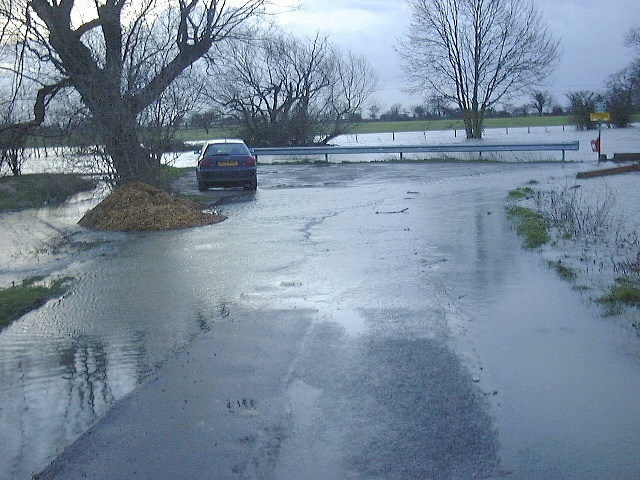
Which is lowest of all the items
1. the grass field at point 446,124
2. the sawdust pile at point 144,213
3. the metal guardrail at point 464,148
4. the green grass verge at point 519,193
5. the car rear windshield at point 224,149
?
the green grass verge at point 519,193

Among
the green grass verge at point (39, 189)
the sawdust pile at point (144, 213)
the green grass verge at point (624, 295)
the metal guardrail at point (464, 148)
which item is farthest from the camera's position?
the metal guardrail at point (464, 148)

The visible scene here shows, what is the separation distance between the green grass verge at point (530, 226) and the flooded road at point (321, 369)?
0.41 metres

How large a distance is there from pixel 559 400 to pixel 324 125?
4720 cm

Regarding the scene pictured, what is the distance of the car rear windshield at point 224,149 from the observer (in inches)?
910

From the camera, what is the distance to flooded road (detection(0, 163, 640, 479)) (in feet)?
15.7

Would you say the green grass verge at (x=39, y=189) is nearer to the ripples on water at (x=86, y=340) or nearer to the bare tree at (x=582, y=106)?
the ripples on water at (x=86, y=340)

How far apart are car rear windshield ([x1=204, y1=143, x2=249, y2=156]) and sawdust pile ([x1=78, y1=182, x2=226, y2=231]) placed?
5.62 meters

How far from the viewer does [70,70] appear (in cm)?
2047

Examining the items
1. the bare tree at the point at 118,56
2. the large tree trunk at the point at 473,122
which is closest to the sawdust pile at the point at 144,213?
the bare tree at the point at 118,56

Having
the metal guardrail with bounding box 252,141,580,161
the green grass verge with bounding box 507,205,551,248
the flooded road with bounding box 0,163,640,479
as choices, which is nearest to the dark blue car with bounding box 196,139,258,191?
the green grass verge with bounding box 507,205,551,248

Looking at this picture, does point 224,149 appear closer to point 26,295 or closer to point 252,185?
point 252,185

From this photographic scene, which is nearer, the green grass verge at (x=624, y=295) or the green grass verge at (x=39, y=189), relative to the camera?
the green grass verge at (x=624, y=295)

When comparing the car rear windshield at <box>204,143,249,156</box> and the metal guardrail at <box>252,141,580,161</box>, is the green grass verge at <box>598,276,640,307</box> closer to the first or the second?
the car rear windshield at <box>204,143,249,156</box>

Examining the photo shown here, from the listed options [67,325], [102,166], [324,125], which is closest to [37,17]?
[102,166]
